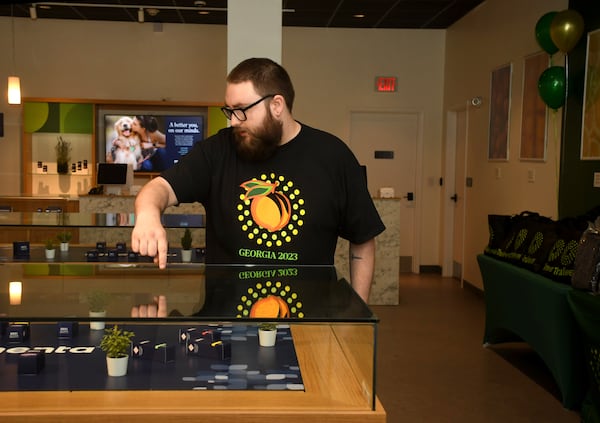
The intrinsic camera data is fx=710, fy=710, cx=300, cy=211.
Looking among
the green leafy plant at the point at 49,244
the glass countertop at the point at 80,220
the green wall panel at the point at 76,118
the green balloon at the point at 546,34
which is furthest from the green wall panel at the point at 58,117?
the green balloon at the point at 546,34

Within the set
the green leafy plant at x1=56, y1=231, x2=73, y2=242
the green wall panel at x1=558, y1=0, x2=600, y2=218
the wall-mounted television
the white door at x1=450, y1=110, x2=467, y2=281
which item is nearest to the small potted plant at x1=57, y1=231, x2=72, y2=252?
the green leafy plant at x1=56, y1=231, x2=73, y2=242

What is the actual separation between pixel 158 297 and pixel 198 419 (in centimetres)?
28

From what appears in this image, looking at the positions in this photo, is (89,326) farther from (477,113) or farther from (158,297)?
(477,113)

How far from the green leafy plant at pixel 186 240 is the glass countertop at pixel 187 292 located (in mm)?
2187

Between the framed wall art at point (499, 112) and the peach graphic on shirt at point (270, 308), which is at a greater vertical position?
the framed wall art at point (499, 112)

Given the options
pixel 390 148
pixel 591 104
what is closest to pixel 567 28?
pixel 591 104

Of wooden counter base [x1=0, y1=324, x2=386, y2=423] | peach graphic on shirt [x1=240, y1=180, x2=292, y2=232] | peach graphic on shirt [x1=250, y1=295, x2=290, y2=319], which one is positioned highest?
Answer: peach graphic on shirt [x1=240, y1=180, x2=292, y2=232]

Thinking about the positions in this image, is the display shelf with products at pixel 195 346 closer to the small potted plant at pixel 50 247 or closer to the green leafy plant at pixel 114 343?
the green leafy plant at pixel 114 343

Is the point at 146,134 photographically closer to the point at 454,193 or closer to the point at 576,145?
the point at 454,193

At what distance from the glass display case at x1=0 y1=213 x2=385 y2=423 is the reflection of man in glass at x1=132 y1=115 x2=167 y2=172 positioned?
7.31 metres

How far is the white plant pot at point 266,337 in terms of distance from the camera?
1.75m

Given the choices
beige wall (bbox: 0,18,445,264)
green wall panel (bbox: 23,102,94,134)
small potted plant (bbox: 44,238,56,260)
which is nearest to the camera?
small potted plant (bbox: 44,238,56,260)

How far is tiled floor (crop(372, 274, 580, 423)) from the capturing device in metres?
3.99

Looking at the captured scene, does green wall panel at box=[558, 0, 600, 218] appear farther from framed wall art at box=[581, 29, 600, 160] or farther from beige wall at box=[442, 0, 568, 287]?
beige wall at box=[442, 0, 568, 287]
